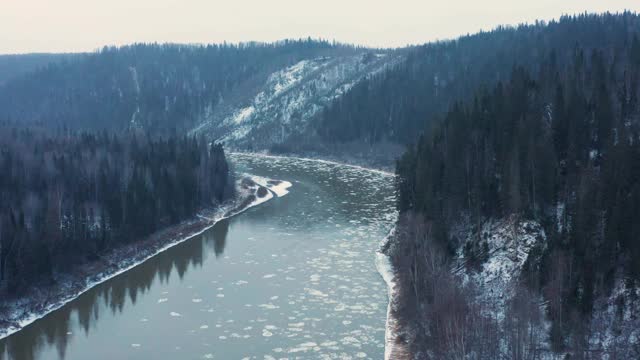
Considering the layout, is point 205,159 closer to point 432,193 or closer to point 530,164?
point 432,193

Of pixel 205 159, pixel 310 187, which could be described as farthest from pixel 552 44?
pixel 205 159

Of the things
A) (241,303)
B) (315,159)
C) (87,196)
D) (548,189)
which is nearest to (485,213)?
(548,189)

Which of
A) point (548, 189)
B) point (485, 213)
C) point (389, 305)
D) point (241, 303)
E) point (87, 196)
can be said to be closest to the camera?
point (389, 305)

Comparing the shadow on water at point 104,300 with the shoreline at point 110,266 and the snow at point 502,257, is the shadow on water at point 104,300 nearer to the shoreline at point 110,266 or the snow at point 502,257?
the shoreline at point 110,266

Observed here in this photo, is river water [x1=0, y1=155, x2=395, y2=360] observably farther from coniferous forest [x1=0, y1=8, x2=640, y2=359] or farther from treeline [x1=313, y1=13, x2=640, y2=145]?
treeline [x1=313, y1=13, x2=640, y2=145]

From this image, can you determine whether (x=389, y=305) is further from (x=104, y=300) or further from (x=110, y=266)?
(x=110, y=266)

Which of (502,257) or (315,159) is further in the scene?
(315,159)

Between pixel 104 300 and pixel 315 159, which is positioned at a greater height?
pixel 315 159
